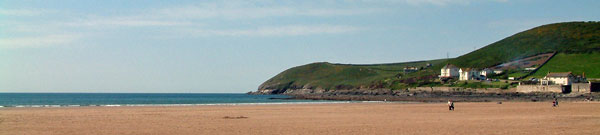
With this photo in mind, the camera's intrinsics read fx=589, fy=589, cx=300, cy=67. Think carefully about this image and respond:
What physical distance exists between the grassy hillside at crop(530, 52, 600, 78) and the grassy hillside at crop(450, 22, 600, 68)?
6066 millimetres

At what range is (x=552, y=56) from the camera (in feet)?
525

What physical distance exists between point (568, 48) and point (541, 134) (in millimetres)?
157116

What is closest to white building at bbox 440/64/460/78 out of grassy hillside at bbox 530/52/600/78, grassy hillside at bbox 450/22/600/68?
grassy hillside at bbox 450/22/600/68

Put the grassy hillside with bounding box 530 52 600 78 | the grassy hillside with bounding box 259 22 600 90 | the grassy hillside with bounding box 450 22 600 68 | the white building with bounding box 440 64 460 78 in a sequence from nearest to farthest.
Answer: the grassy hillside with bounding box 530 52 600 78
the grassy hillside with bounding box 259 22 600 90
the white building with bounding box 440 64 460 78
the grassy hillside with bounding box 450 22 600 68

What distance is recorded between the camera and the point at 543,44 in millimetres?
179250

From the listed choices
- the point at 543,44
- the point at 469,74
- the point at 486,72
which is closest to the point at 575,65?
the point at 486,72

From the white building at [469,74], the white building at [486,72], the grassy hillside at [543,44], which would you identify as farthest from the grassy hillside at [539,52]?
the white building at [486,72]

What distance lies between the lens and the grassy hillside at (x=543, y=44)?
553 feet

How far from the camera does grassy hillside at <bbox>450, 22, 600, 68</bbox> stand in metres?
169

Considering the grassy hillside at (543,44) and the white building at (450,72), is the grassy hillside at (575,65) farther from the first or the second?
the white building at (450,72)

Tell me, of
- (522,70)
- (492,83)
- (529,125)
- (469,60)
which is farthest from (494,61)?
(529,125)

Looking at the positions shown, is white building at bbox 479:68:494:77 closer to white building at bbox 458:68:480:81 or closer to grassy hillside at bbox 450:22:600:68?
white building at bbox 458:68:480:81

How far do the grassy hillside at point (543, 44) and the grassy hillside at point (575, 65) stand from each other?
6.07 metres

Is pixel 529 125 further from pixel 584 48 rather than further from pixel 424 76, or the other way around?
pixel 584 48
